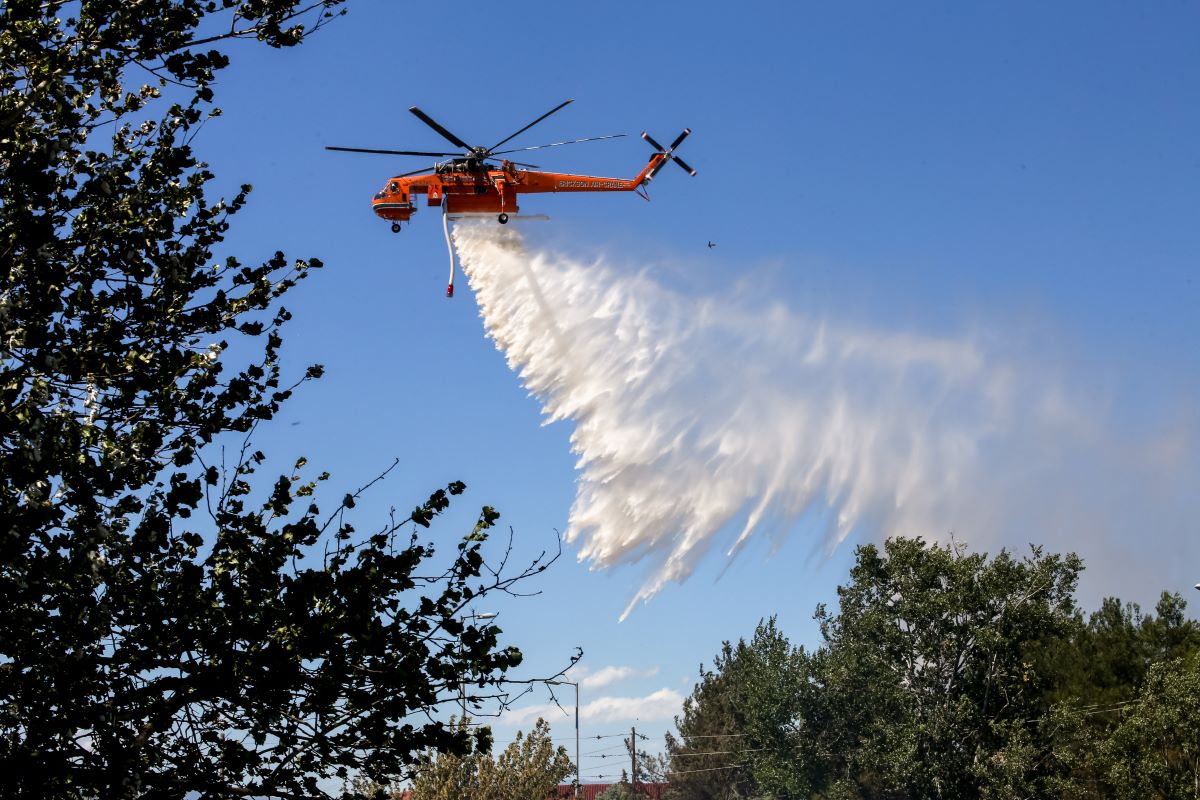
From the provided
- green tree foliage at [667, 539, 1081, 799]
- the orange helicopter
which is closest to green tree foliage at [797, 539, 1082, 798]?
green tree foliage at [667, 539, 1081, 799]

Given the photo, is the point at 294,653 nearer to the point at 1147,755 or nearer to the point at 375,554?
the point at 375,554

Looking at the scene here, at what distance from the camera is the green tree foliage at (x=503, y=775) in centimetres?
6178

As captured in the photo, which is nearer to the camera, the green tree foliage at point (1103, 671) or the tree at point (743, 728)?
the green tree foliage at point (1103, 671)

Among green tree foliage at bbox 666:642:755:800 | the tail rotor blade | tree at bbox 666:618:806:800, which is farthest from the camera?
green tree foliage at bbox 666:642:755:800

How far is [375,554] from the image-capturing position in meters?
13.9

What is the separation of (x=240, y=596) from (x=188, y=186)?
5573 millimetres

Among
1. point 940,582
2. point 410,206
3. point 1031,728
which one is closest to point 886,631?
point 940,582

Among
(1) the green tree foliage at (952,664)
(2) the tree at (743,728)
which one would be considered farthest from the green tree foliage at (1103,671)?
(2) the tree at (743,728)

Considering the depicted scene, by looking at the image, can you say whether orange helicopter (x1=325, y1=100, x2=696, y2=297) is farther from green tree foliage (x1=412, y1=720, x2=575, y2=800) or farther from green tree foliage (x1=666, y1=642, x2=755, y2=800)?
green tree foliage (x1=666, y1=642, x2=755, y2=800)

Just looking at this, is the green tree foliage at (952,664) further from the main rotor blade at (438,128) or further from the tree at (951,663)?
the main rotor blade at (438,128)

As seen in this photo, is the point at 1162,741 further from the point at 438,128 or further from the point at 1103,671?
the point at 438,128

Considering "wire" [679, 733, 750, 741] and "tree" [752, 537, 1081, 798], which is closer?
"tree" [752, 537, 1081, 798]

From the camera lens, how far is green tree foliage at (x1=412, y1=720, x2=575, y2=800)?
61781 mm

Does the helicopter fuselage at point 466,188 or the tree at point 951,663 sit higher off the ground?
the helicopter fuselage at point 466,188
